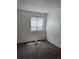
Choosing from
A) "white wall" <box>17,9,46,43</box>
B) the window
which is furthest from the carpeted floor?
the window

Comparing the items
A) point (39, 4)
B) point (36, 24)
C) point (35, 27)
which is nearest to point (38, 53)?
point (39, 4)

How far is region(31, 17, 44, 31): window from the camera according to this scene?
521 centimetres

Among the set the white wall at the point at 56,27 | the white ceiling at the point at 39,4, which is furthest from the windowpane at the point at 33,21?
the white ceiling at the point at 39,4

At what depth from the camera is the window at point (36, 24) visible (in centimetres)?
521

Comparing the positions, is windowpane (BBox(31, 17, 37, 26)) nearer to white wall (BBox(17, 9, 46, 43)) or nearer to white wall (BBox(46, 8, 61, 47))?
white wall (BBox(17, 9, 46, 43))

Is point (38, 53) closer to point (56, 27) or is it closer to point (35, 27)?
point (56, 27)

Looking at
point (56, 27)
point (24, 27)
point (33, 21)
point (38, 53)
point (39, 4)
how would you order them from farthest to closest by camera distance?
point (33, 21) < point (24, 27) < point (56, 27) < point (39, 4) < point (38, 53)

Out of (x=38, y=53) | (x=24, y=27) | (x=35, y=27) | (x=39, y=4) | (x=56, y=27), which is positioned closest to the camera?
(x=38, y=53)

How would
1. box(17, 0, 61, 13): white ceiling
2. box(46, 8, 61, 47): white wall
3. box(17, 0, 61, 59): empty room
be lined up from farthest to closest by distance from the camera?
box(17, 0, 61, 59): empty room → box(46, 8, 61, 47): white wall → box(17, 0, 61, 13): white ceiling

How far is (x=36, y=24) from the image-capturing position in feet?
17.7

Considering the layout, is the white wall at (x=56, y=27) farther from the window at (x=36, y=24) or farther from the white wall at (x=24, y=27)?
the white wall at (x=24, y=27)
